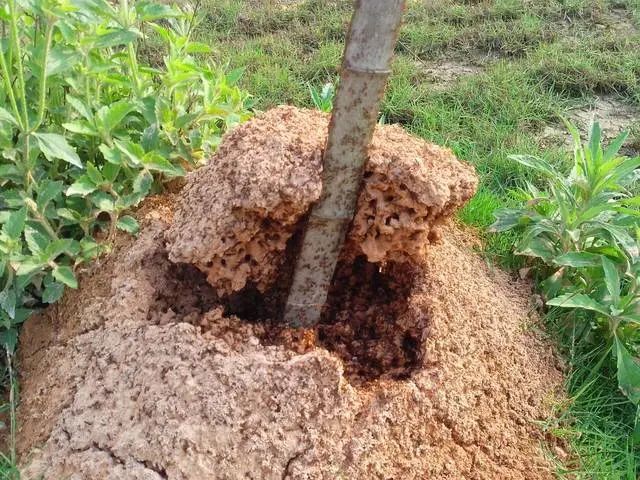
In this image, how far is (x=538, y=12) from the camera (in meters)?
4.98

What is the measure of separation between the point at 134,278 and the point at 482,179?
188 centimetres

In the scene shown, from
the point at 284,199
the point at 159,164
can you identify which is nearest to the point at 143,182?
the point at 159,164

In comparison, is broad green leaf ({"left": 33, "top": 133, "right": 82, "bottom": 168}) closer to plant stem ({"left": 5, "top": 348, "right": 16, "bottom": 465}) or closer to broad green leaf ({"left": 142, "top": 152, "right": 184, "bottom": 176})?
broad green leaf ({"left": 142, "top": 152, "right": 184, "bottom": 176})

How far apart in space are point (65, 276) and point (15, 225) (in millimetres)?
219

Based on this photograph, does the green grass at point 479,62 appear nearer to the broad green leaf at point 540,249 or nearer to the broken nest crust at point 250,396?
the broad green leaf at point 540,249

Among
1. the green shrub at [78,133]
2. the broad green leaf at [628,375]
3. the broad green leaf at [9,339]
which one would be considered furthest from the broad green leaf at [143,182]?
the broad green leaf at [628,375]

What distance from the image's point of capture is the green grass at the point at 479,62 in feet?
12.5

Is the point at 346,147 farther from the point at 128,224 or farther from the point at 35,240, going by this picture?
the point at 35,240

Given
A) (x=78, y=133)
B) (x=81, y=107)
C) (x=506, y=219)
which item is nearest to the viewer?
(x=81, y=107)

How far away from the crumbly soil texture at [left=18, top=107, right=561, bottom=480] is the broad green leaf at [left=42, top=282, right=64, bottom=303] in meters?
0.09

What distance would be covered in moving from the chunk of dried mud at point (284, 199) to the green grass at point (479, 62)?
2.41 ft

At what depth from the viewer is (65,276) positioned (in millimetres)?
2266

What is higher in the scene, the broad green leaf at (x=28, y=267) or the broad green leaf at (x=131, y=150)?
the broad green leaf at (x=131, y=150)

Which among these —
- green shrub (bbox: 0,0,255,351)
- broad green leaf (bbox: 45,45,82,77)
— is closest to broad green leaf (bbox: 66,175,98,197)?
green shrub (bbox: 0,0,255,351)
